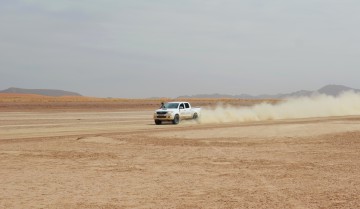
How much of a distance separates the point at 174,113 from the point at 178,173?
87.5 ft

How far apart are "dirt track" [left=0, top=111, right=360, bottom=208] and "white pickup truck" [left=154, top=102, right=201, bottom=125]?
15.0 meters

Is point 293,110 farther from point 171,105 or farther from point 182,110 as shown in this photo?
point 171,105

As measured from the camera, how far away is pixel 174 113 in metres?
41.7

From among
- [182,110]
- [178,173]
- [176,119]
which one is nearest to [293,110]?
[182,110]

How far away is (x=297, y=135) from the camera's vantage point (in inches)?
1172

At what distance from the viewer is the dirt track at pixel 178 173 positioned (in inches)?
434

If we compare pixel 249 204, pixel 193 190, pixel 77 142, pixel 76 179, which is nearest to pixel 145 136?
pixel 77 142

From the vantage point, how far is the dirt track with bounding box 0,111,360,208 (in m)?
11.0

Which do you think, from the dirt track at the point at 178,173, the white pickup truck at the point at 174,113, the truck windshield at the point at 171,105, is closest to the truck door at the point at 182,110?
the white pickup truck at the point at 174,113

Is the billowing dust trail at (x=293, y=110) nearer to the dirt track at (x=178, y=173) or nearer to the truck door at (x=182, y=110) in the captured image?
the truck door at (x=182, y=110)

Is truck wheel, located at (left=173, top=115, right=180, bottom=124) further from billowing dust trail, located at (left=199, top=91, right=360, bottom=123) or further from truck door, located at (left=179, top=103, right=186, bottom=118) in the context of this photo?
billowing dust trail, located at (left=199, top=91, right=360, bottom=123)

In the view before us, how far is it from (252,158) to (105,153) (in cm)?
542

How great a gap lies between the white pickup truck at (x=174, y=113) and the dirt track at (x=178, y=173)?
49.1 feet

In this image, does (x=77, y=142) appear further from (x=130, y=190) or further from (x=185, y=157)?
(x=130, y=190)
